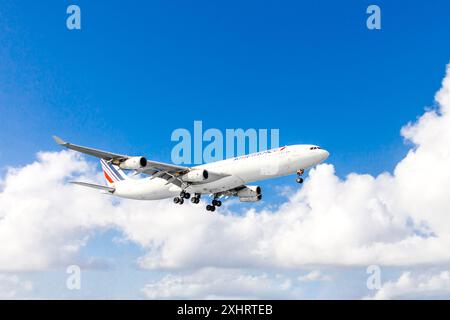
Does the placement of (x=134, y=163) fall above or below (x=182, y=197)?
above

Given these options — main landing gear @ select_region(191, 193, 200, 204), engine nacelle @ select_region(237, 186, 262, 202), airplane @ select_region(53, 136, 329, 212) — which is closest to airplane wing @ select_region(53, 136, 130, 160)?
airplane @ select_region(53, 136, 329, 212)

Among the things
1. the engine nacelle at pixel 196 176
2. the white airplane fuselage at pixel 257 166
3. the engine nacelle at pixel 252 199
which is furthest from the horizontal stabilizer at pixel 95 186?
the engine nacelle at pixel 252 199

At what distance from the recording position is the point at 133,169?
6462 cm

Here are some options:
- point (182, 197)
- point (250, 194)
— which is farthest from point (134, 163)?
point (250, 194)

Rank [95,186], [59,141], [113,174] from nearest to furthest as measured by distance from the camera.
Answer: [59,141]
[95,186]
[113,174]

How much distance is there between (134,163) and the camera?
64062 mm

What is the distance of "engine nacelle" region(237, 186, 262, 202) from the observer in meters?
74.9

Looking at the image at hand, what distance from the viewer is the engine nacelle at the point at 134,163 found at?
64.1m

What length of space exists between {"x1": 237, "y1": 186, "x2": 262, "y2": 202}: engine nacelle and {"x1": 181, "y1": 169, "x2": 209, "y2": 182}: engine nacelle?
9367 mm

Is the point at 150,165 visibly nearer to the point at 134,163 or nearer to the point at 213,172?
the point at 134,163

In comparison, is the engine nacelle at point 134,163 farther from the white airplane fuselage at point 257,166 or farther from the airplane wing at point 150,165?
the white airplane fuselage at point 257,166

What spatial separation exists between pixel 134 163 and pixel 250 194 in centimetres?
1782

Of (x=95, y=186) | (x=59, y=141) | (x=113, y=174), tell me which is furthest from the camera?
(x=113, y=174)
